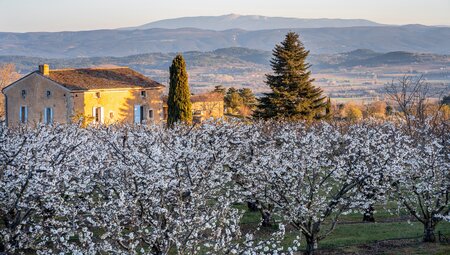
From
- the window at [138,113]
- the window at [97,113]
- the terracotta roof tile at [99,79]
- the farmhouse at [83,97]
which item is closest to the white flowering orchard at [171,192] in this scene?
the farmhouse at [83,97]

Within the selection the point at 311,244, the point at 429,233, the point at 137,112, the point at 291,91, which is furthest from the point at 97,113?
the point at 311,244

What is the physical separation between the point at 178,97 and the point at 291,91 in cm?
975

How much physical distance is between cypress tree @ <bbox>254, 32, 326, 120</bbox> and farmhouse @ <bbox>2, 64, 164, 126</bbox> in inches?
343

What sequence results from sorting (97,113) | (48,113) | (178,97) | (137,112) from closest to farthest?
1. (178,97)
2. (48,113)
3. (97,113)
4. (137,112)

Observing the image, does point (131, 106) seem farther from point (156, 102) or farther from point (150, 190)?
point (150, 190)

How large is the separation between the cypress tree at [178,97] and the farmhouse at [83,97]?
1.67 metres

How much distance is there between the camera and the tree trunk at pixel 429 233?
737 inches

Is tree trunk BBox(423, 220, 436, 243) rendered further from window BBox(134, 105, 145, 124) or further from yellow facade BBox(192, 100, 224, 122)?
yellow facade BBox(192, 100, 224, 122)

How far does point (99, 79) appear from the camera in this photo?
165 ft

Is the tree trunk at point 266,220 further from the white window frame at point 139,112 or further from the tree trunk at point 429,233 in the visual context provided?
the white window frame at point 139,112

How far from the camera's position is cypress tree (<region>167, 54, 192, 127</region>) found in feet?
150

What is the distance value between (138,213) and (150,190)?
2.16ft

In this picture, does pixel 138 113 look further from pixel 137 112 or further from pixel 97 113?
pixel 97 113

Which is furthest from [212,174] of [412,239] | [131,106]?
[131,106]
